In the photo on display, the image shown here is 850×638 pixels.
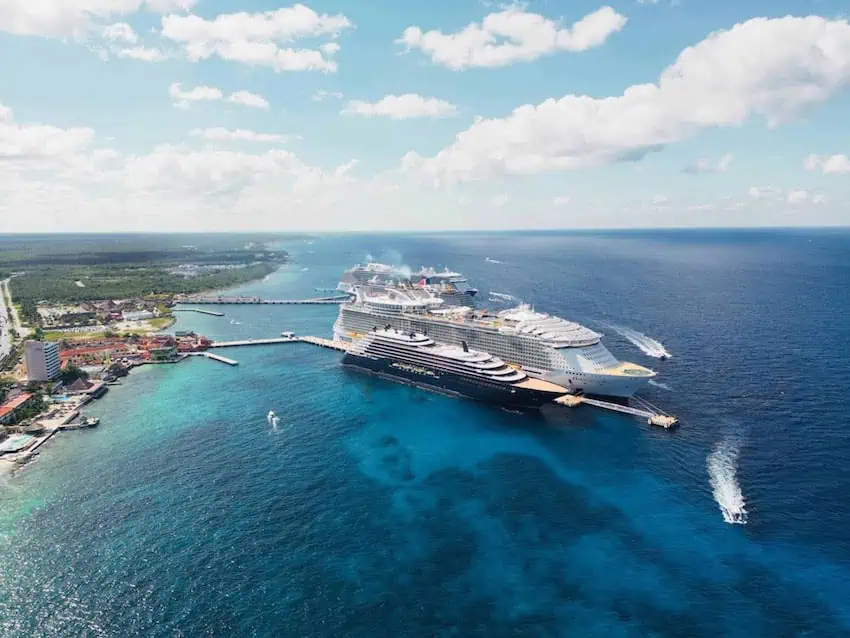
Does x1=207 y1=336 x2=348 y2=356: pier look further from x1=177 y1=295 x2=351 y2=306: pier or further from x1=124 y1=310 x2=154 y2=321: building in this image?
x1=177 y1=295 x2=351 y2=306: pier

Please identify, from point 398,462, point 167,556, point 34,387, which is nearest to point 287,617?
point 167,556

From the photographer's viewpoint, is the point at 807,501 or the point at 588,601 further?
the point at 807,501

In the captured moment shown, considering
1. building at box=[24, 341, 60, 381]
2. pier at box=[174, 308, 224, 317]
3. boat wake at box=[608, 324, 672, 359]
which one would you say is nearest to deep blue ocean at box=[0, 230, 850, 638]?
building at box=[24, 341, 60, 381]

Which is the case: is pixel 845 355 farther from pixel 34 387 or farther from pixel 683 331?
pixel 34 387

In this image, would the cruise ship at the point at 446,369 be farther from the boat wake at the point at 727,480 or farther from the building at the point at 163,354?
the building at the point at 163,354

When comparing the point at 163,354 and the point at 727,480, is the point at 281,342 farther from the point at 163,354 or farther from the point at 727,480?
the point at 727,480

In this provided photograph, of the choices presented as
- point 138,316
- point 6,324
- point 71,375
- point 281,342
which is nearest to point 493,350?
point 281,342

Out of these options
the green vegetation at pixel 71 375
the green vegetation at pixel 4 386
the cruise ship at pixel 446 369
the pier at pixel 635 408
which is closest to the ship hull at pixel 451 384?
the cruise ship at pixel 446 369
